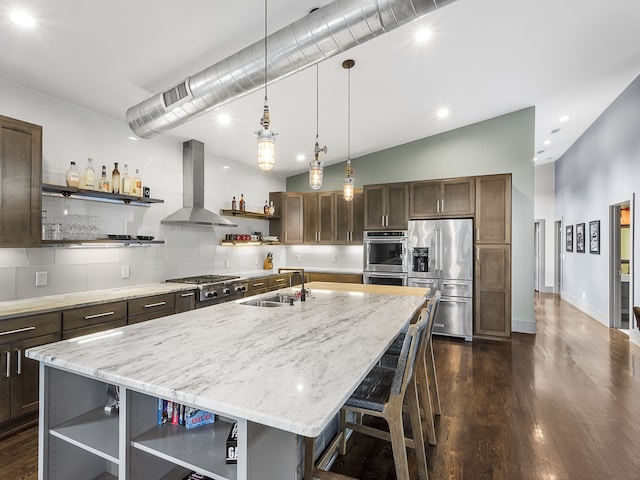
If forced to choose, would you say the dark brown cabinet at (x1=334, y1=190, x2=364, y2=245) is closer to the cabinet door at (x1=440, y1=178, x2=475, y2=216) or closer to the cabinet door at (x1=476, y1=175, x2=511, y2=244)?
the cabinet door at (x1=440, y1=178, x2=475, y2=216)

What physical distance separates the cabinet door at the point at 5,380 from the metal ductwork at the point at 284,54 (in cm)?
209

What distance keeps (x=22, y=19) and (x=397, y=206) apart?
4573 mm

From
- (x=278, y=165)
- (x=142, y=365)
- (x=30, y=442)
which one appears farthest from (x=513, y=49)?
(x=30, y=442)

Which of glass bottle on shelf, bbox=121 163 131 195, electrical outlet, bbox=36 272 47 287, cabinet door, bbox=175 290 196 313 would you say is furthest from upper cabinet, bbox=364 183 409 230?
electrical outlet, bbox=36 272 47 287

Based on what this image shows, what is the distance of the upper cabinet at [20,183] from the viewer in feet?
8.19

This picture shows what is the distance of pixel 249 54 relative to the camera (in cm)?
248

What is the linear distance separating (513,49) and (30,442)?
529 cm

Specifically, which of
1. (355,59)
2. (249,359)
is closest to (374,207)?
(355,59)

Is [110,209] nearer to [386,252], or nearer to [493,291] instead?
[386,252]

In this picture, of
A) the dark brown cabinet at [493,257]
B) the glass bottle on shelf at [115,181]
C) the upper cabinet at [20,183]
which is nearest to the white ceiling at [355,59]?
the upper cabinet at [20,183]

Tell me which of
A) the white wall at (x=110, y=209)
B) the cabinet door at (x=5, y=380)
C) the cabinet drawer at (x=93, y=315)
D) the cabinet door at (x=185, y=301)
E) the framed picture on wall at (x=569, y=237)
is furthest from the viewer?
the framed picture on wall at (x=569, y=237)

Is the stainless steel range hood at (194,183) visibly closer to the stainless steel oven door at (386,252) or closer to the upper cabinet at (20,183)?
the upper cabinet at (20,183)

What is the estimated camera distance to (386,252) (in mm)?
5371

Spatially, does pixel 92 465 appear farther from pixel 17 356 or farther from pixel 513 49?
pixel 513 49
